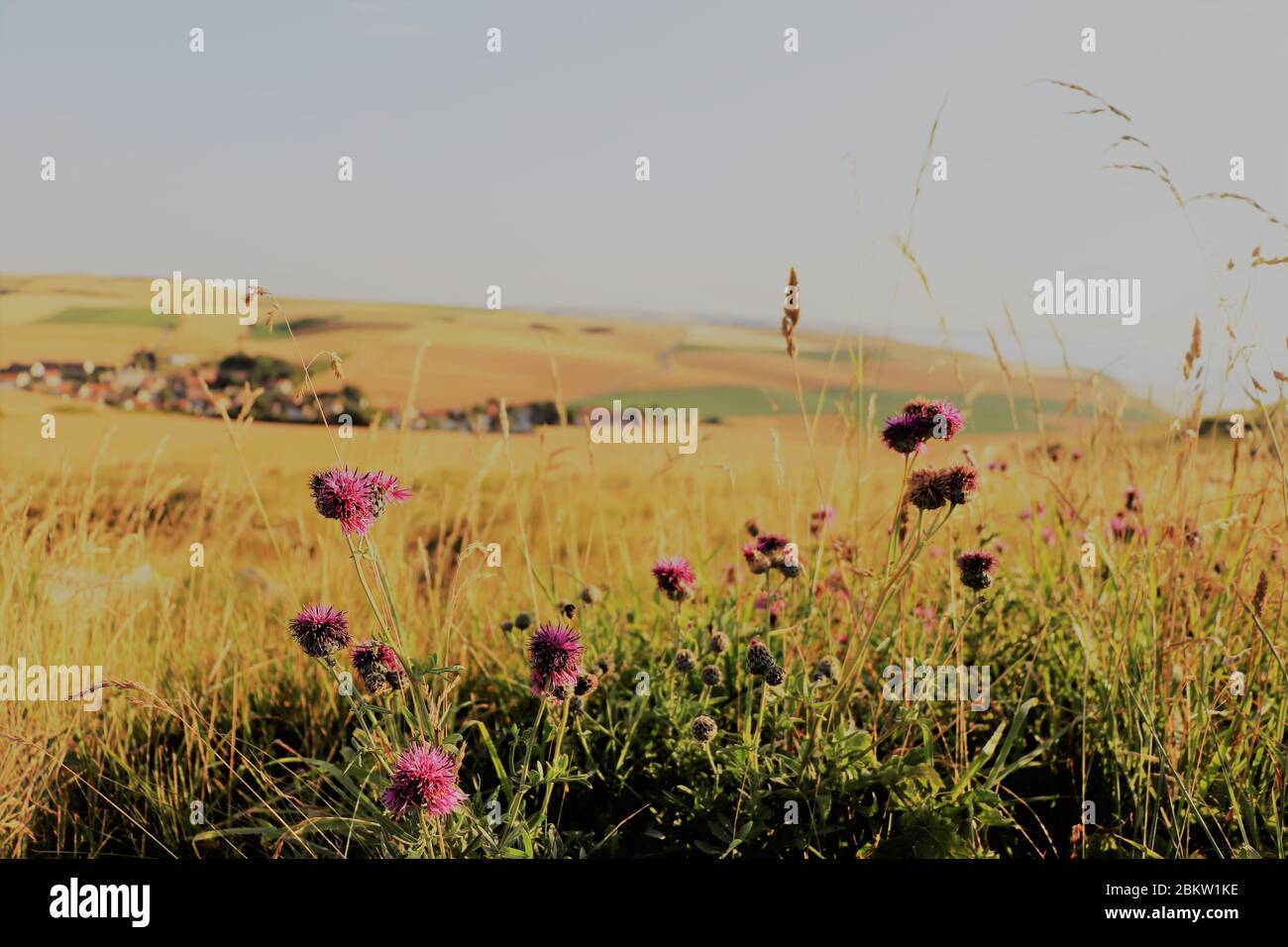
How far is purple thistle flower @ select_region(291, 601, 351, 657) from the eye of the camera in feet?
5.89

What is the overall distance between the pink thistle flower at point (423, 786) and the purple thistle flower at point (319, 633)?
284 mm

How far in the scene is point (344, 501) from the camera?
1.68 meters

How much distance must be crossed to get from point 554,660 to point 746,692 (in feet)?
3.00

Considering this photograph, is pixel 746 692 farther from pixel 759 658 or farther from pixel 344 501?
pixel 344 501

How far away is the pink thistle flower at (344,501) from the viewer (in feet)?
5.50

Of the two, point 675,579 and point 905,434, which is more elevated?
point 905,434

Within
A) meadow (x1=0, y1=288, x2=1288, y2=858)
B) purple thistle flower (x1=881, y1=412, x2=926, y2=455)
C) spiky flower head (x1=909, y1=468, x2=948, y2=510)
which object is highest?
purple thistle flower (x1=881, y1=412, x2=926, y2=455)

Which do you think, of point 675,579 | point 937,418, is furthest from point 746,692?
point 937,418

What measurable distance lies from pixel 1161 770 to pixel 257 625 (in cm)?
286

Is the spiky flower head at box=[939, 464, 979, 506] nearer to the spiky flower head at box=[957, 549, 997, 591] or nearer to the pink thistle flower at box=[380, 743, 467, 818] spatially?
the spiky flower head at box=[957, 549, 997, 591]

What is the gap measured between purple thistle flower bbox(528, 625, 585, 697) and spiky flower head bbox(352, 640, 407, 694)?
0.26 meters

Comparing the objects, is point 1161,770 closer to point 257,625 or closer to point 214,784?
point 214,784

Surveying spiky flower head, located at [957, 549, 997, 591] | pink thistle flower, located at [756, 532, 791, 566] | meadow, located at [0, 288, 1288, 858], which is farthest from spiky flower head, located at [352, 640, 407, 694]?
spiky flower head, located at [957, 549, 997, 591]

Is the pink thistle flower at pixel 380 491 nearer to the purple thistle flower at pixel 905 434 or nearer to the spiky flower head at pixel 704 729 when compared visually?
the spiky flower head at pixel 704 729
